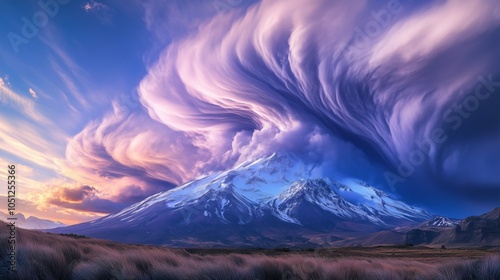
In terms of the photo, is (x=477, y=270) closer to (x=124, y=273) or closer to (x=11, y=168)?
(x=124, y=273)

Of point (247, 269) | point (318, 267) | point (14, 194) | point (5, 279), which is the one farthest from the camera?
point (14, 194)

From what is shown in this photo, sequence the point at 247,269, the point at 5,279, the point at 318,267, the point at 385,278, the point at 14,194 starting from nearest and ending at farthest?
the point at 5,279, the point at 385,278, the point at 247,269, the point at 318,267, the point at 14,194

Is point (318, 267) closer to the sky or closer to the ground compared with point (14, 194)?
closer to the ground

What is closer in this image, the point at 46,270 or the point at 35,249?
the point at 46,270

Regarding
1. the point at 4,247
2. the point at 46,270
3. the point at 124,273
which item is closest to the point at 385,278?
the point at 124,273

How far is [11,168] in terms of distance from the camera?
9867 millimetres

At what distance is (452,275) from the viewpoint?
7699mm

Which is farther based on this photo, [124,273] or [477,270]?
[477,270]

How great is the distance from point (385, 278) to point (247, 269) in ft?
10.2

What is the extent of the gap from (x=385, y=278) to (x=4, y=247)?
9.08m

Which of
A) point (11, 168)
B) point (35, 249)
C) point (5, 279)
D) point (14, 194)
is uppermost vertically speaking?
point (11, 168)

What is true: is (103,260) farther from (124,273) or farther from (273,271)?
(273,271)

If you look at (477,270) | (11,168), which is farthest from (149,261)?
(477,270)

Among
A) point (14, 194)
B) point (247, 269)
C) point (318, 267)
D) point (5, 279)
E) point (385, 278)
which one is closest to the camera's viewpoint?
point (5, 279)
